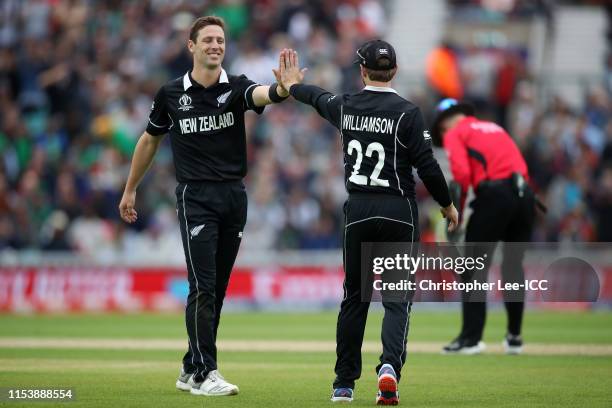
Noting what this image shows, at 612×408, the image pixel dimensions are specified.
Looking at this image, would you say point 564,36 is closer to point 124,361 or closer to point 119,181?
point 119,181

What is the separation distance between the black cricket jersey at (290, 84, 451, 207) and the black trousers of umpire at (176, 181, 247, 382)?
1257 mm

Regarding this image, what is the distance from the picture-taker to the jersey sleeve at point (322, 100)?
31.4 feet

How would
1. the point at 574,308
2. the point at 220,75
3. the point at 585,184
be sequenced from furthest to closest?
the point at 585,184 → the point at 574,308 → the point at 220,75

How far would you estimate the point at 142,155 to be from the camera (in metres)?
10.7

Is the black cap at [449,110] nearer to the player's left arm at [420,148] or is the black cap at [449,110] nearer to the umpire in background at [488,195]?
the umpire in background at [488,195]

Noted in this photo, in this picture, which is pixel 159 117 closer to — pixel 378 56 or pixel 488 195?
pixel 378 56

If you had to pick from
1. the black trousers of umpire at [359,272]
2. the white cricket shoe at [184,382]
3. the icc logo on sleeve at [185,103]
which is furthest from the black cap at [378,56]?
the white cricket shoe at [184,382]

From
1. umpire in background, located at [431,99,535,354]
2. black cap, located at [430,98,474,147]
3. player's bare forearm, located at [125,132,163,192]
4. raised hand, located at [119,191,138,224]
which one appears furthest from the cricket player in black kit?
black cap, located at [430,98,474,147]

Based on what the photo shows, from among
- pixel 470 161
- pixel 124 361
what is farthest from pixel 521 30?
pixel 124 361

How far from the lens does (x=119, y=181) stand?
2458 cm

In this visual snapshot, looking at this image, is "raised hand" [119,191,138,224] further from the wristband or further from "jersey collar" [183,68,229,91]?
the wristband

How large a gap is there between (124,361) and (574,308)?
1167cm

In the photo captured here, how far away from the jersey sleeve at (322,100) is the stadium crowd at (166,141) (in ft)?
45.1

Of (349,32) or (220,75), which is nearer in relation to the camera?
(220,75)
